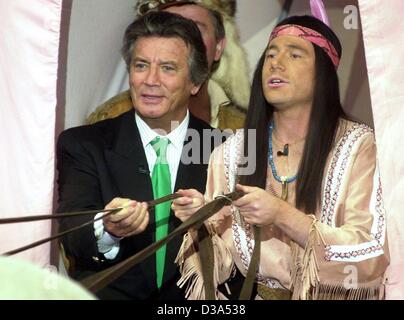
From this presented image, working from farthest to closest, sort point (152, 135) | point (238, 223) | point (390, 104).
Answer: point (152, 135) → point (238, 223) → point (390, 104)

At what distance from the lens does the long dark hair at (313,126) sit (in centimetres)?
222

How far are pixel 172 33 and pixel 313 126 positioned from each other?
1.90ft

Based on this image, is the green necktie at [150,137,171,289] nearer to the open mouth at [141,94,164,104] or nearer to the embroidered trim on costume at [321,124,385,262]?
the open mouth at [141,94,164,104]

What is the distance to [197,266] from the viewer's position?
2.22 meters

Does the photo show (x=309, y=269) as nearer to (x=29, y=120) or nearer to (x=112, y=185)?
(x=112, y=185)

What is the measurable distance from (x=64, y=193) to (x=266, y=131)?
609mm

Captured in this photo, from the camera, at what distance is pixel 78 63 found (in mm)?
3141

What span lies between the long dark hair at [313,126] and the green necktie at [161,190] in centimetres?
26

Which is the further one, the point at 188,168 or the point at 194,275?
the point at 188,168

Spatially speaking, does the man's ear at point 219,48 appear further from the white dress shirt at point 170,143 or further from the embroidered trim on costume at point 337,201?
the embroidered trim on costume at point 337,201

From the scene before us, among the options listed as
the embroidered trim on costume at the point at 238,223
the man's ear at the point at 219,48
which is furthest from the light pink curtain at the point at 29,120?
the man's ear at the point at 219,48

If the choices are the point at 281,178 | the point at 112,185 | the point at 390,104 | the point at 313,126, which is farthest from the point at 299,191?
the point at 112,185
